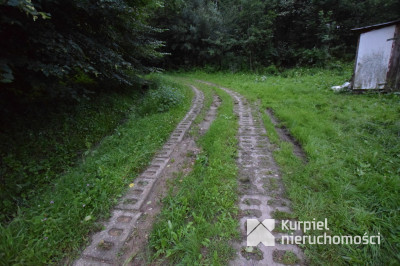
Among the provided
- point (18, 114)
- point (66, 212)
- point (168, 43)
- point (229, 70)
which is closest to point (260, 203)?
point (66, 212)

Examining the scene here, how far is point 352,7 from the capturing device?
48.1 ft

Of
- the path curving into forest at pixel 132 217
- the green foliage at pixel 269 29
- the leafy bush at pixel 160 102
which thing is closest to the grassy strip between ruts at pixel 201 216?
the path curving into forest at pixel 132 217

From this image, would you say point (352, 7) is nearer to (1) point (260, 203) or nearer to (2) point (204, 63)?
(2) point (204, 63)

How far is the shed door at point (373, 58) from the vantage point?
618 centimetres

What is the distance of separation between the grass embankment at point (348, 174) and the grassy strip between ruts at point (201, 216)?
774 millimetres

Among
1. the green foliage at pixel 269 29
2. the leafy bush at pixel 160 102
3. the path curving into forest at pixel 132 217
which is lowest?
the path curving into forest at pixel 132 217

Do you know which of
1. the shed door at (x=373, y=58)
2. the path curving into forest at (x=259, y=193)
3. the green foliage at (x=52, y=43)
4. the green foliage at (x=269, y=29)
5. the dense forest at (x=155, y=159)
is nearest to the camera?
the path curving into forest at (x=259, y=193)

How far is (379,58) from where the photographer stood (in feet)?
20.9

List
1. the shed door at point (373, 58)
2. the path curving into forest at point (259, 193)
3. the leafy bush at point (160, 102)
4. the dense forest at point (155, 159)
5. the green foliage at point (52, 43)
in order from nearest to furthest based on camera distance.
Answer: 1. the path curving into forest at point (259, 193)
2. the dense forest at point (155, 159)
3. the green foliage at point (52, 43)
4. the leafy bush at point (160, 102)
5. the shed door at point (373, 58)

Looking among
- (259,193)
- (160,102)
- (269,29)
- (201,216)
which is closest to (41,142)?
(201,216)

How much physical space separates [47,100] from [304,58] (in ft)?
53.8

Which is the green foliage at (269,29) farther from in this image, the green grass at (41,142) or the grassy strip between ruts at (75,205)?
the grassy strip between ruts at (75,205)

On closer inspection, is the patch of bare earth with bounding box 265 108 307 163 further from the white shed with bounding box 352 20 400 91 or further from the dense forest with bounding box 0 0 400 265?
the white shed with bounding box 352 20 400 91

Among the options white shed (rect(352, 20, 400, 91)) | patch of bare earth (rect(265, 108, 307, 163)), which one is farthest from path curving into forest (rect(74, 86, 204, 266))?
white shed (rect(352, 20, 400, 91))
